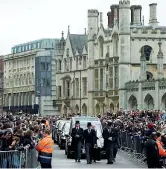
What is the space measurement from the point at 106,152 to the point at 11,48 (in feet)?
341

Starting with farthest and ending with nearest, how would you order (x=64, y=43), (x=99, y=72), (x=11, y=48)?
(x=11, y=48)
(x=64, y=43)
(x=99, y=72)

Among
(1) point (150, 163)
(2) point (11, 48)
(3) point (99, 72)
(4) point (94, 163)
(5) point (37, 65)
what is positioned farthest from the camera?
(2) point (11, 48)

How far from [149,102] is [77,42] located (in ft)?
88.5

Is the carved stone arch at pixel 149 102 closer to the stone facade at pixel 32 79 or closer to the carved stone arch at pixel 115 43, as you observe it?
the carved stone arch at pixel 115 43

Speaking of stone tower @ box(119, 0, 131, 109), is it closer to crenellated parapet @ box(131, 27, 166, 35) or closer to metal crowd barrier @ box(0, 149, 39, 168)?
crenellated parapet @ box(131, 27, 166, 35)

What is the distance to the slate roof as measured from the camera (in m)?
93.4

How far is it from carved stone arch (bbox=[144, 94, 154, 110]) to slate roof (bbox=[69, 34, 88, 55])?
23065 millimetres

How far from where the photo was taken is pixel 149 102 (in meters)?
70.4

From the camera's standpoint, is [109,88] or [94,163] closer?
[94,163]

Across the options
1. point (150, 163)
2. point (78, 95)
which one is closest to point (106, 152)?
point (150, 163)

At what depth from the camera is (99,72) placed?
82.1 metres

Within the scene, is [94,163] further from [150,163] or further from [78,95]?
[78,95]

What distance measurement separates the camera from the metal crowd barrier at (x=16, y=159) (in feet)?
67.1

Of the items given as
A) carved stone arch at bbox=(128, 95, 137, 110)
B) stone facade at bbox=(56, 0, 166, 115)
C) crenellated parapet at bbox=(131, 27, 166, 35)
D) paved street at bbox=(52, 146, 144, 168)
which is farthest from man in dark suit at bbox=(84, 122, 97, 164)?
crenellated parapet at bbox=(131, 27, 166, 35)
